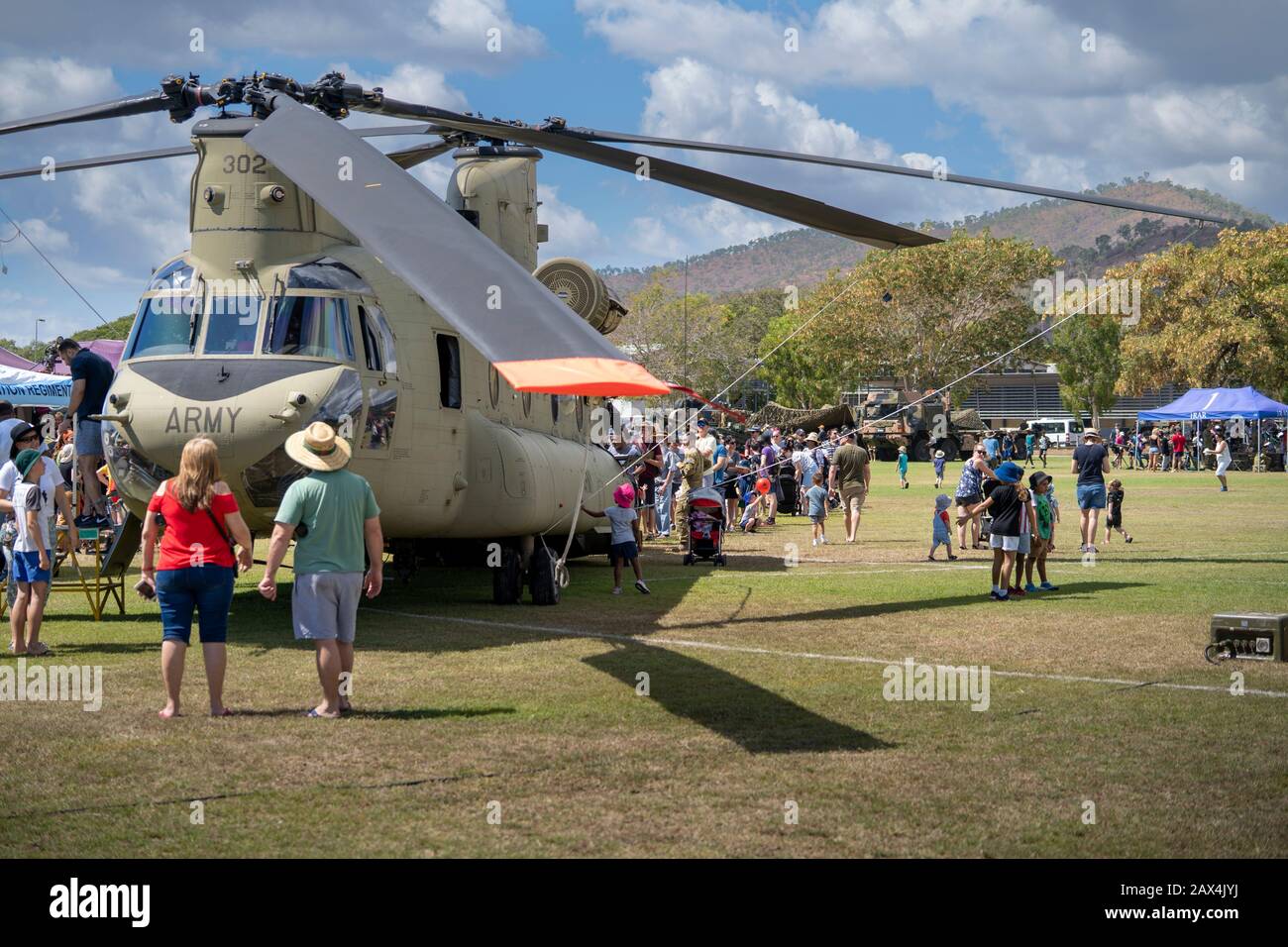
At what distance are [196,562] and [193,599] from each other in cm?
29

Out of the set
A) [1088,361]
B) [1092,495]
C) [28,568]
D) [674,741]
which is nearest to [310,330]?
[28,568]

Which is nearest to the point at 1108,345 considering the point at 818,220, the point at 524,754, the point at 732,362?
the point at 732,362

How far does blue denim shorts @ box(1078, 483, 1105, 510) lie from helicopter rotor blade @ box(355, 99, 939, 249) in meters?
7.43

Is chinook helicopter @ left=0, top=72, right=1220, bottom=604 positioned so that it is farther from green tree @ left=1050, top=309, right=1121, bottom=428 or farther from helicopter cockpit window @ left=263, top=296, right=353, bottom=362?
green tree @ left=1050, top=309, right=1121, bottom=428

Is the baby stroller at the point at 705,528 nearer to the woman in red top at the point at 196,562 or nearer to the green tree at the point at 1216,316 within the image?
the woman in red top at the point at 196,562

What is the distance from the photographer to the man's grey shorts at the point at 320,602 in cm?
868

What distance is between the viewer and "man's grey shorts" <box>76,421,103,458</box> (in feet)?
43.3

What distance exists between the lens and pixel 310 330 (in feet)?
39.7

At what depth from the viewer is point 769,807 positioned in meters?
6.74

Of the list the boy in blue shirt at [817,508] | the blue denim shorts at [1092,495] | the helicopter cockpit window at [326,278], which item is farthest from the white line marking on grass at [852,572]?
the helicopter cockpit window at [326,278]

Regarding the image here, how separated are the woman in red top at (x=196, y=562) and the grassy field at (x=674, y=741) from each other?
0.39 metres

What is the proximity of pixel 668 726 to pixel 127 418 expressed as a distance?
596cm

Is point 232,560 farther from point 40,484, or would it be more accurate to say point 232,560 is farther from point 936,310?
point 936,310
